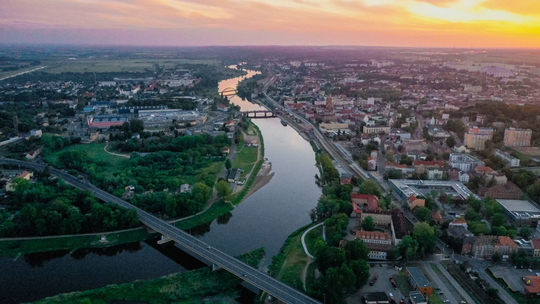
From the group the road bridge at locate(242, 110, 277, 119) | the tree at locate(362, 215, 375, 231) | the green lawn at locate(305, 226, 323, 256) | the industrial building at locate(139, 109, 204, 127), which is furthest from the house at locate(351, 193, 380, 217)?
the road bridge at locate(242, 110, 277, 119)

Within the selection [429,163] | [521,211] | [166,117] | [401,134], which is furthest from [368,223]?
[166,117]

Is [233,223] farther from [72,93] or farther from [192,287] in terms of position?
[72,93]

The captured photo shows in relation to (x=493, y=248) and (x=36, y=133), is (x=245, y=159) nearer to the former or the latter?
(x=493, y=248)

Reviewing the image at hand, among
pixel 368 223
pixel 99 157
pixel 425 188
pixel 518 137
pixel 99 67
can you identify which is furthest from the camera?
pixel 99 67

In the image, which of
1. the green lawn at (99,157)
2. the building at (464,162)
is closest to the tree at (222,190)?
the green lawn at (99,157)

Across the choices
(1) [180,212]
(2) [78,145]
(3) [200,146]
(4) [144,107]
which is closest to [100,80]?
(4) [144,107]

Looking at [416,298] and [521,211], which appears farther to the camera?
[521,211]

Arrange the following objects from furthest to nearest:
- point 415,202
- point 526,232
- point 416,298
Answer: point 415,202, point 526,232, point 416,298
